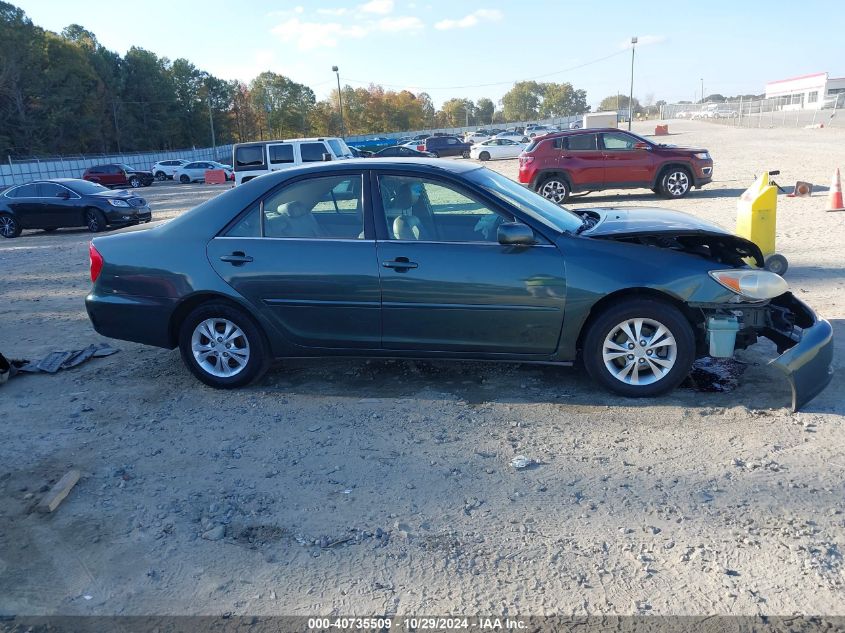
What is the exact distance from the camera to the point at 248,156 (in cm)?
1997

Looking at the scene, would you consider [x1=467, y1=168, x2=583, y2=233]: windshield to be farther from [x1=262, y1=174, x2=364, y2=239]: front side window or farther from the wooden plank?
the wooden plank

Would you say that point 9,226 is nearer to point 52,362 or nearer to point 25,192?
point 25,192

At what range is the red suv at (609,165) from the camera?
15.7m

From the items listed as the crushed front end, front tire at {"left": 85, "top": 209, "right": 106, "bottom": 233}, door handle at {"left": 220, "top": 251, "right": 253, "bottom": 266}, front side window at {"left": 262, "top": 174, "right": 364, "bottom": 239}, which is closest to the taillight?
door handle at {"left": 220, "top": 251, "right": 253, "bottom": 266}

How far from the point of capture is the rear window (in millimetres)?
19875

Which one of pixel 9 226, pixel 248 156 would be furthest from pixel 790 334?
pixel 9 226

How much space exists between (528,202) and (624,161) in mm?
11772

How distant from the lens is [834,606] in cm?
265

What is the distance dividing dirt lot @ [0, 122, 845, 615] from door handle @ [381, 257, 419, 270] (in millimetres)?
947

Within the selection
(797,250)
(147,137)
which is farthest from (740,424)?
(147,137)

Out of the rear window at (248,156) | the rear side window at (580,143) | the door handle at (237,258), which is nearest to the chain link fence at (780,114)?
the rear side window at (580,143)

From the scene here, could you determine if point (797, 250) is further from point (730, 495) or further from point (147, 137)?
point (147, 137)

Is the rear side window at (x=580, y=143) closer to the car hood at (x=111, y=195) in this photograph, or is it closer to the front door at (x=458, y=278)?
the car hood at (x=111, y=195)

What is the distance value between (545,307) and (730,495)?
1.64m
